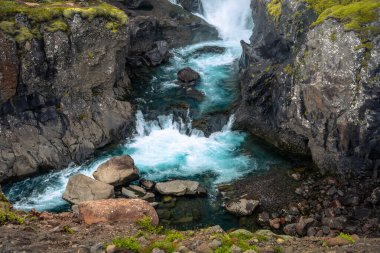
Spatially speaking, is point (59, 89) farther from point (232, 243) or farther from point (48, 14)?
point (232, 243)

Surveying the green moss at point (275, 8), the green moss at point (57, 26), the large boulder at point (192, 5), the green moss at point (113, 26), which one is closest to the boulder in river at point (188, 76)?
the green moss at point (113, 26)

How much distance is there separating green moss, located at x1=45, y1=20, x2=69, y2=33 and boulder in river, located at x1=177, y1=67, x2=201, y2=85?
13.2 metres

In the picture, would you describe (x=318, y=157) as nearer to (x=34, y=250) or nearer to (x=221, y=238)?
(x=221, y=238)

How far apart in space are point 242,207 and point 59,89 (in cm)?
1642

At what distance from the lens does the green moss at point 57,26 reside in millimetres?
29078

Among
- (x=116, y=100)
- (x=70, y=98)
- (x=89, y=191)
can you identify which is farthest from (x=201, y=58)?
(x=89, y=191)

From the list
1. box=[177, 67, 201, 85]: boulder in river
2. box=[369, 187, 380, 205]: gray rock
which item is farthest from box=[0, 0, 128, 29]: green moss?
box=[369, 187, 380, 205]: gray rock

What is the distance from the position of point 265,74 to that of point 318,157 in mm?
9477

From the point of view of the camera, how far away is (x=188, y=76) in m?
39.7

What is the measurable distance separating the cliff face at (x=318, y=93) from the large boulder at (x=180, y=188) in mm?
8439

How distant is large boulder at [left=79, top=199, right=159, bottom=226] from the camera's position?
16000mm

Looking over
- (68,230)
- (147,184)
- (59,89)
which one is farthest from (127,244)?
(59,89)

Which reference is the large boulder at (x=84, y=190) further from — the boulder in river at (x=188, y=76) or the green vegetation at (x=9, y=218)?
the boulder in river at (x=188, y=76)

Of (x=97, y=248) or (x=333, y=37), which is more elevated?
(x=333, y=37)
